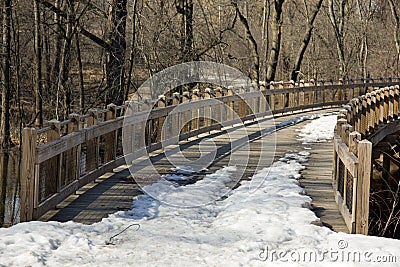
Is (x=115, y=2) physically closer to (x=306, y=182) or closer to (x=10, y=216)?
(x=10, y=216)

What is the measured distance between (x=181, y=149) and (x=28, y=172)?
6.71m

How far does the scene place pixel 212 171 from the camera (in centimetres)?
1159

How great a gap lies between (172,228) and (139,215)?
784 millimetres

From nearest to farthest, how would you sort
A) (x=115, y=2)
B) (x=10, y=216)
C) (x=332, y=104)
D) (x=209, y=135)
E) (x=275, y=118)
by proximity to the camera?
(x=10, y=216), (x=209, y=135), (x=115, y=2), (x=275, y=118), (x=332, y=104)

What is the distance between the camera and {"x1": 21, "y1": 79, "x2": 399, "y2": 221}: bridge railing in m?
7.61

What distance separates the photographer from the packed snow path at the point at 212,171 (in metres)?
8.35

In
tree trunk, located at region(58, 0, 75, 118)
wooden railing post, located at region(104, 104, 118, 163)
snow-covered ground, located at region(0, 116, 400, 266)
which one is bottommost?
snow-covered ground, located at region(0, 116, 400, 266)

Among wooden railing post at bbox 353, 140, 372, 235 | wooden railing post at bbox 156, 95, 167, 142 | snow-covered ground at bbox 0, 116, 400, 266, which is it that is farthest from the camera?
wooden railing post at bbox 156, 95, 167, 142

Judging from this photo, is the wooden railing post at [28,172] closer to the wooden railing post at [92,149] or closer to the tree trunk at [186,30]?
the wooden railing post at [92,149]

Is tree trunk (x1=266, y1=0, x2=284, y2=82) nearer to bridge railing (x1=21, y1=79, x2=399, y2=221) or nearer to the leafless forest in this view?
the leafless forest

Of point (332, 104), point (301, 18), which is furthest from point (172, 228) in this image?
point (301, 18)

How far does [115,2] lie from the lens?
1922cm

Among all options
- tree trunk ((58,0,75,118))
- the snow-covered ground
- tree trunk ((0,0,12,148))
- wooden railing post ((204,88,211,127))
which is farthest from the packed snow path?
tree trunk ((0,0,12,148))

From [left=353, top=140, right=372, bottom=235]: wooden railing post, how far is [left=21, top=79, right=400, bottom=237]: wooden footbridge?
0.4 inches
